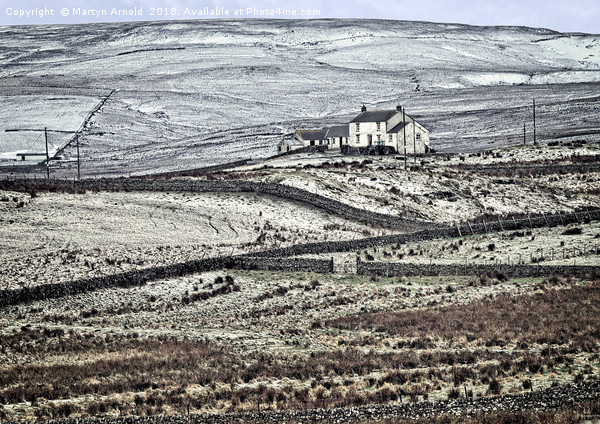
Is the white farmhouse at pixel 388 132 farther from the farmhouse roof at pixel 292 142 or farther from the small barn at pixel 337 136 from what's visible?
the farmhouse roof at pixel 292 142

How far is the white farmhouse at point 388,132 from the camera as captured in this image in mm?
103312

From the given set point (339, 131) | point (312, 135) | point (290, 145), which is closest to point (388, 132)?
point (339, 131)

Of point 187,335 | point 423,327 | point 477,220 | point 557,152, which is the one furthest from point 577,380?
point 557,152

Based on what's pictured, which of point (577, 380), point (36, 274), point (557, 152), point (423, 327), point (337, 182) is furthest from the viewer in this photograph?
A: point (557, 152)

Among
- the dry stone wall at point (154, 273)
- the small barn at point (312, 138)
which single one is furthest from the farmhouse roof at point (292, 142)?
the dry stone wall at point (154, 273)

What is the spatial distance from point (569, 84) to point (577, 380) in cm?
18077

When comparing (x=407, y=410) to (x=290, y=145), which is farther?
(x=290, y=145)

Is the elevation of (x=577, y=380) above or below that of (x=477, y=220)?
above

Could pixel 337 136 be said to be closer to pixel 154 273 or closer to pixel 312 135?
pixel 312 135

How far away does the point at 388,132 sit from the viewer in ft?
341

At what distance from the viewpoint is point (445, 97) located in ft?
625

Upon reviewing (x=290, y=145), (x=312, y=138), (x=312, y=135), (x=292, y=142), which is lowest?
(x=290, y=145)

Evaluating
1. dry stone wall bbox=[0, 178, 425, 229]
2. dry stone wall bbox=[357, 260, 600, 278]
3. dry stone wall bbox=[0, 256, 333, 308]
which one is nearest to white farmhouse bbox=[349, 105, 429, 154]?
dry stone wall bbox=[0, 178, 425, 229]

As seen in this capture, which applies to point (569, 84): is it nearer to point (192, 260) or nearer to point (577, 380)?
point (192, 260)
